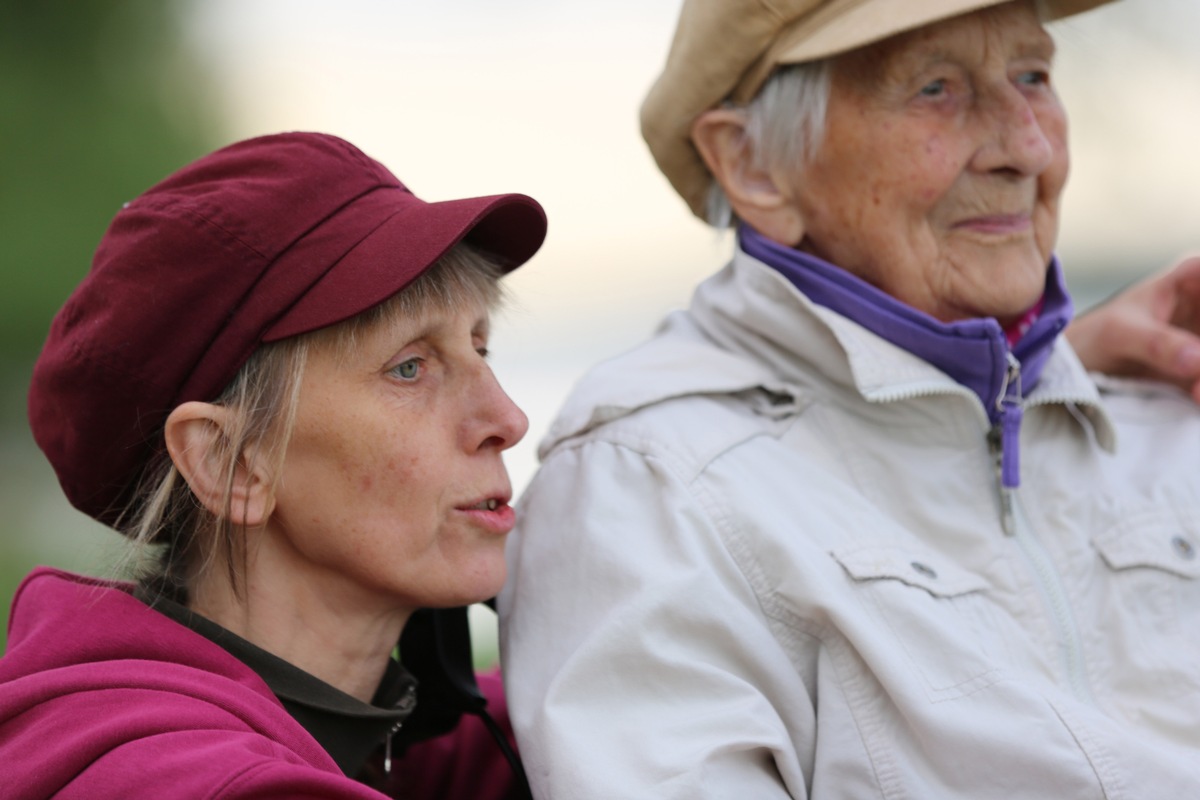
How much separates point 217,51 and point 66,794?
A: 5903 mm

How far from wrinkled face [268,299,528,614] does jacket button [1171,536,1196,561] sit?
3.64ft

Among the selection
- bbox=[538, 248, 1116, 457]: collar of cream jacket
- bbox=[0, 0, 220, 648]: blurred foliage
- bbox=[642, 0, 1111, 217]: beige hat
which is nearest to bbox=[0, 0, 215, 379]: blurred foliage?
bbox=[0, 0, 220, 648]: blurred foliage

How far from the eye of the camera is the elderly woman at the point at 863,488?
1.78 meters

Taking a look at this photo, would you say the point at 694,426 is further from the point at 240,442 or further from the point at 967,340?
the point at 240,442

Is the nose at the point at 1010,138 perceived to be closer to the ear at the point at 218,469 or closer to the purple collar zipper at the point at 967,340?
the purple collar zipper at the point at 967,340

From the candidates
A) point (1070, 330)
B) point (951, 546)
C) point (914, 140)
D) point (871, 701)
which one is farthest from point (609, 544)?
point (1070, 330)

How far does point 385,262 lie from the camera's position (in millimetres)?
1679

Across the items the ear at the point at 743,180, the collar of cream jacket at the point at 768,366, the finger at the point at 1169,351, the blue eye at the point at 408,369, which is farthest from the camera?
the finger at the point at 1169,351

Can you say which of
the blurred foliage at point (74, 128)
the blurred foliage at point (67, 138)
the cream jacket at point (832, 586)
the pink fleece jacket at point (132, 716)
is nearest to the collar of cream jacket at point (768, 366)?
the cream jacket at point (832, 586)

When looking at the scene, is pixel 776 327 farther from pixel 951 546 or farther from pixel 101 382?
pixel 101 382

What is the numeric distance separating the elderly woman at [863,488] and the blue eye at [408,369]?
0.34 meters

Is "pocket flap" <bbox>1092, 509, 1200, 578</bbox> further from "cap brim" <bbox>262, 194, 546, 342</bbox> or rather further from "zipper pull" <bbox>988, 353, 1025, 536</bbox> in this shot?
"cap brim" <bbox>262, 194, 546, 342</bbox>

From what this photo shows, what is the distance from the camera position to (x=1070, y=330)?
2730 millimetres

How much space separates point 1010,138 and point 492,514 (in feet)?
3.58
